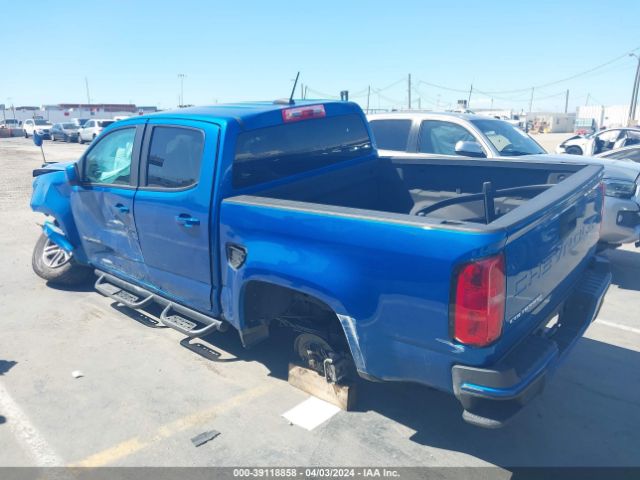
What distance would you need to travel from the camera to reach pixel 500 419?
2.40m

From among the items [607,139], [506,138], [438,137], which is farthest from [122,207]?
[607,139]

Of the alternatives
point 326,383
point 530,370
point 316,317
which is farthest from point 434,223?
point 326,383

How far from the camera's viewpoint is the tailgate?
2.41 metres

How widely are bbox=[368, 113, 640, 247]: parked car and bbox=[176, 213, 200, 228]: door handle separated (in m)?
3.25

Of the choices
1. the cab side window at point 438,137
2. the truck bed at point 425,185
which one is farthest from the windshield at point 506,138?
the truck bed at point 425,185

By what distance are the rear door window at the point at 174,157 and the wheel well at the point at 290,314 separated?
902mm

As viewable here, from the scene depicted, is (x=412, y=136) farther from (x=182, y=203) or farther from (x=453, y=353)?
(x=453, y=353)

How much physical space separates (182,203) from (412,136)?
4287 millimetres

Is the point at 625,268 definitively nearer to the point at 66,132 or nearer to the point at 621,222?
the point at 621,222

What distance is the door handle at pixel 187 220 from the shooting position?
348cm

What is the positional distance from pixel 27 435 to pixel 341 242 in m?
2.38

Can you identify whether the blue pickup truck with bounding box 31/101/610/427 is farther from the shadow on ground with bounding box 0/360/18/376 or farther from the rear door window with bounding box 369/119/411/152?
the rear door window with bounding box 369/119/411/152

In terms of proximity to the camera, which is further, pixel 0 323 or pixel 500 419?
pixel 0 323

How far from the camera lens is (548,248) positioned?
2.71 metres
